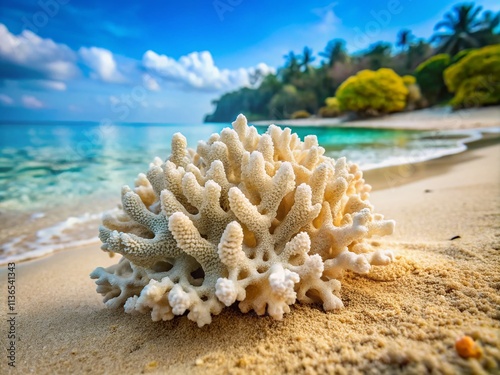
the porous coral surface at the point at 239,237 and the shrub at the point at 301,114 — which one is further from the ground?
the porous coral surface at the point at 239,237

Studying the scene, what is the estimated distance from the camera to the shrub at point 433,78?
147 feet

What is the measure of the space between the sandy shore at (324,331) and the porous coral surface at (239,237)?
0.14 metres

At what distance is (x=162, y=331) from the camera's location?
1601 millimetres

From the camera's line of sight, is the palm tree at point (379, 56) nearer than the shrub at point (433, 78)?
No

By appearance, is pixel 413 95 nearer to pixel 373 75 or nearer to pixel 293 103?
pixel 373 75

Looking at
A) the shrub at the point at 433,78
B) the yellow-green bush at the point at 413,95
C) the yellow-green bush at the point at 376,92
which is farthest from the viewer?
the yellow-green bush at the point at 413,95

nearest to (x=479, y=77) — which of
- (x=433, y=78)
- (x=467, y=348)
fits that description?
(x=433, y=78)

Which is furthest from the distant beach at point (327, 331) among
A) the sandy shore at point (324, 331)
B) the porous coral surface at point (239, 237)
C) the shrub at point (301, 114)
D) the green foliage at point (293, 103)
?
the green foliage at point (293, 103)

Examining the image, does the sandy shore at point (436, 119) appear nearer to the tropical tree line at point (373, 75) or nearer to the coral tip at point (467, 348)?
the tropical tree line at point (373, 75)

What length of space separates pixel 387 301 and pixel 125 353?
1432mm

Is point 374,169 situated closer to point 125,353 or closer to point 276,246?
point 276,246

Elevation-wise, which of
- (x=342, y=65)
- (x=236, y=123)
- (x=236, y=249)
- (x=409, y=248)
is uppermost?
(x=342, y=65)

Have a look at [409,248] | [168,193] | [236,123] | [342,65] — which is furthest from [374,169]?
[342,65]

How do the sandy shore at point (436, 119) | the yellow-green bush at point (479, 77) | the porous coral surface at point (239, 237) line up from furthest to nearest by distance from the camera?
the yellow-green bush at point (479, 77), the sandy shore at point (436, 119), the porous coral surface at point (239, 237)
